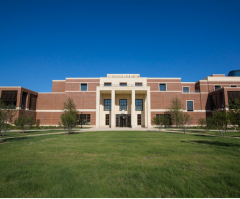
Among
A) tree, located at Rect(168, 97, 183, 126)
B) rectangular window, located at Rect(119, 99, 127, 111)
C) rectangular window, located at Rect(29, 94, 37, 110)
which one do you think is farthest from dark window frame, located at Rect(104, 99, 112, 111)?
rectangular window, located at Rect(29, 94, 37, 110)

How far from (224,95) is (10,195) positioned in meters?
45.1

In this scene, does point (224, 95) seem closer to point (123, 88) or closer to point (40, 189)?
point (123, 88)

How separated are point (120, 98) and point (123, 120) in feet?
20.0

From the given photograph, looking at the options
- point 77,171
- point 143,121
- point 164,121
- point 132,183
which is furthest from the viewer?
point 143,121

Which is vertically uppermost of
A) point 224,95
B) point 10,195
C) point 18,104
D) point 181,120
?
point 224,95

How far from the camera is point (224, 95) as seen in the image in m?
38.6

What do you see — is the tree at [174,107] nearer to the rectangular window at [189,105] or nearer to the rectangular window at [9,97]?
the rectangular window at [189,105]

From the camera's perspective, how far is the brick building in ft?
138

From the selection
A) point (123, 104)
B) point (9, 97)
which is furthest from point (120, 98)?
point (9, 97)

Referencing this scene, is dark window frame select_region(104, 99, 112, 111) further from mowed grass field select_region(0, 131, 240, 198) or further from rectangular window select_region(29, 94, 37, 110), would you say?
mowed grass field select_region(0, 131, 240, 198)

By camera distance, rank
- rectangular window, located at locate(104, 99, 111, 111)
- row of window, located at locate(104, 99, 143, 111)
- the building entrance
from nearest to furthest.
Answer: the building entrance → row of window, located at locate(104, 99, 143, 111) → rectangular window, located at locate(104, 99, 111, 111)

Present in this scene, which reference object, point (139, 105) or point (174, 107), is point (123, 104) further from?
point (174, 107)

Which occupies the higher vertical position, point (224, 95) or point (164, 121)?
point (224, 95)

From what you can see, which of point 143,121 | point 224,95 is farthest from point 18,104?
point 224,95
